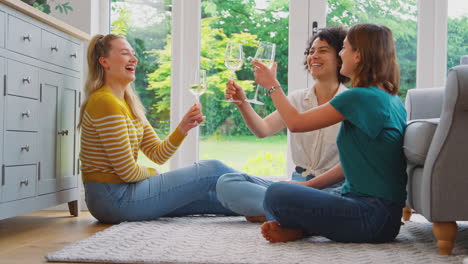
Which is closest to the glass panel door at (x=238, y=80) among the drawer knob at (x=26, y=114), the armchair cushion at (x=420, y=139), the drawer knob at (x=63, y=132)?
the drawer knob at (x=63, y=132)

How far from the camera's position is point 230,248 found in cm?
204

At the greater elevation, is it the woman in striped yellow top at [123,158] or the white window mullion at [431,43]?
the white window mullion at [431,43]

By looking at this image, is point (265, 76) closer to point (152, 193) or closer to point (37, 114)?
point (152, 193)

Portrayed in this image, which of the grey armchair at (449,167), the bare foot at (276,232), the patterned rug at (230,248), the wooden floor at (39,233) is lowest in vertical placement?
the wooden floor at (39,233)

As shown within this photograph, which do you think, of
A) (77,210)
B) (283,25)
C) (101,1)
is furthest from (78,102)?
(283,25)

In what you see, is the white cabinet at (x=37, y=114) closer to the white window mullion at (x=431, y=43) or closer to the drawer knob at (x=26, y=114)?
the drawer knob at (x=26, y=114)

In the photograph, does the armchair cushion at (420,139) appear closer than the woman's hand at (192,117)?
Yes

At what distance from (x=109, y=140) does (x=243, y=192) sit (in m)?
0.62

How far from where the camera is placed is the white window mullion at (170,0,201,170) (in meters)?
4.02

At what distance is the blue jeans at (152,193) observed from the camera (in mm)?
2809

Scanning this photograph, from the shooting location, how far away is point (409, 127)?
212 cm

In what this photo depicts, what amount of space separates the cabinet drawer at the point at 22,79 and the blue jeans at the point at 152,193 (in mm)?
493

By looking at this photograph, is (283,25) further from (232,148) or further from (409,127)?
(409,127)

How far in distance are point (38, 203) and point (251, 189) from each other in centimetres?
93
